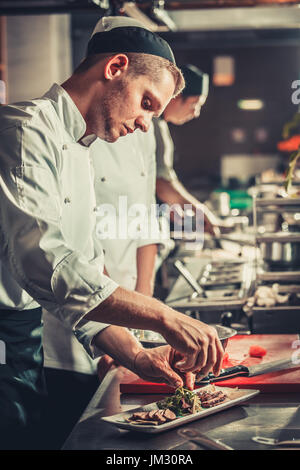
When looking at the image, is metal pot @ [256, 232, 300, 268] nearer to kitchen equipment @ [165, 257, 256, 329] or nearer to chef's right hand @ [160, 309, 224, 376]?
kitchen equipment @ [165, 257, 256, 329]

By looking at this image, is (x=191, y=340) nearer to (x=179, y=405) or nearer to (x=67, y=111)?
(x=179, y=405)

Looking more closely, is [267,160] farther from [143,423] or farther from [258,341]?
[143,423]

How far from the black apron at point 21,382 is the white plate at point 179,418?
0.28 meters

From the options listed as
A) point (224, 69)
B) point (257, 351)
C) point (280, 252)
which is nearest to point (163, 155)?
point (280, 252)

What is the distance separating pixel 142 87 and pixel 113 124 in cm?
11

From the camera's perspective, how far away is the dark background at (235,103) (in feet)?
36.0

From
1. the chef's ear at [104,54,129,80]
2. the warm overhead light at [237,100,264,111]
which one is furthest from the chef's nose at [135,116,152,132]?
the warm overhead light at [237,100,264,111]

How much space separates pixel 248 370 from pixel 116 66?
2.72ft

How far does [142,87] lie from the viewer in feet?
4.90

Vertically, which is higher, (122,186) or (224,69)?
(224,69)

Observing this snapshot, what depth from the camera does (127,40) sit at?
151 centimetres

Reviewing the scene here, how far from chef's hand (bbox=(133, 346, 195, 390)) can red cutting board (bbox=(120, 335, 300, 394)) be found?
188mm

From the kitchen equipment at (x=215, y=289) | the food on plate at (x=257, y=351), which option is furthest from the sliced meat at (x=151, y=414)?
the kitchen equipment at (x=215, y=289)
